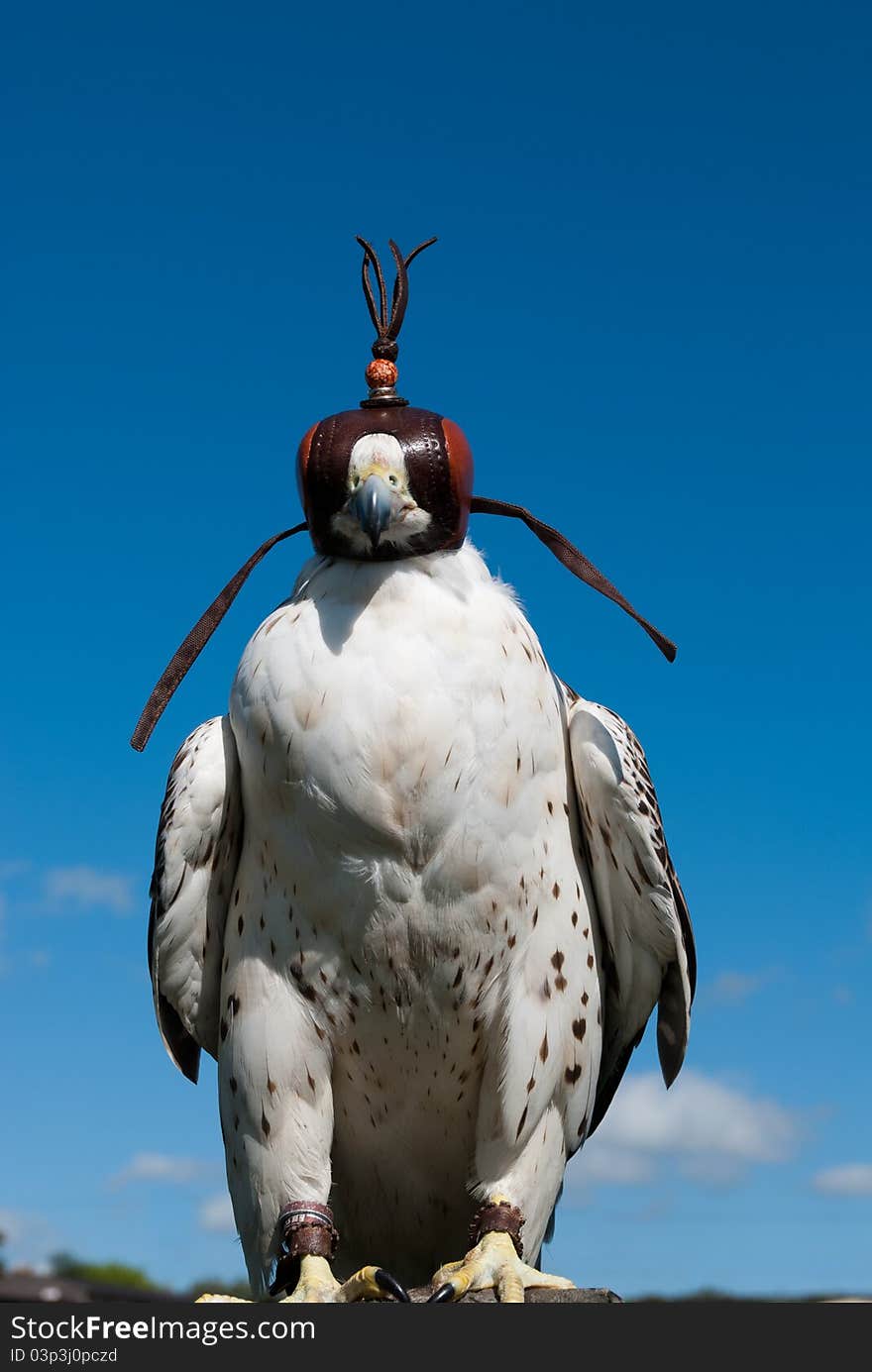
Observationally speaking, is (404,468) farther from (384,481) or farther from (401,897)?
(401,897)

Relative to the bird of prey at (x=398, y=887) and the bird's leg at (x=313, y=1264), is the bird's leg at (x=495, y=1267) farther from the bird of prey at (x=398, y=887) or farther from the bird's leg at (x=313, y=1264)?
the bird's leg at (x=313, y=1264)

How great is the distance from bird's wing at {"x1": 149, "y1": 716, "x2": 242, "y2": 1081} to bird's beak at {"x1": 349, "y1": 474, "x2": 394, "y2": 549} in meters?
1.05

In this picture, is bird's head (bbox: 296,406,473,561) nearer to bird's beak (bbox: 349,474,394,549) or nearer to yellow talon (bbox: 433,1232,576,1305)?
bird's beak (bbox: 349,474,394,549)

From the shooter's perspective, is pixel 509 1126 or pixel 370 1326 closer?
pixel 370 1326

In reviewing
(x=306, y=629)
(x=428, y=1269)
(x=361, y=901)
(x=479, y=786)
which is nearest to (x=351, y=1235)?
(x=428, y=1269)

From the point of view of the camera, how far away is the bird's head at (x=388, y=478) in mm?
5277

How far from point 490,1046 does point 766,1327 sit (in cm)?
142

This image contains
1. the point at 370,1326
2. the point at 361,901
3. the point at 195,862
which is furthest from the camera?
the point at 195,862

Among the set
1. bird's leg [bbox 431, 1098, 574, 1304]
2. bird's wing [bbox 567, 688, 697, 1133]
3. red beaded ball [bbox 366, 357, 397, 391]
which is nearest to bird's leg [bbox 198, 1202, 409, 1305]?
bird's leg [bbox 431, 1098, 574, 1304]

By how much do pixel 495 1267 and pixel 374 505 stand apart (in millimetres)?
2553

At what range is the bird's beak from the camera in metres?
5.11

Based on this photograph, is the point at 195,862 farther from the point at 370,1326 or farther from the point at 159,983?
the point at 370,1326

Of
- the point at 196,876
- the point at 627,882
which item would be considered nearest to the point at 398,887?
the point at 196,876

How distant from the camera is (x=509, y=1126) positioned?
527 cm
